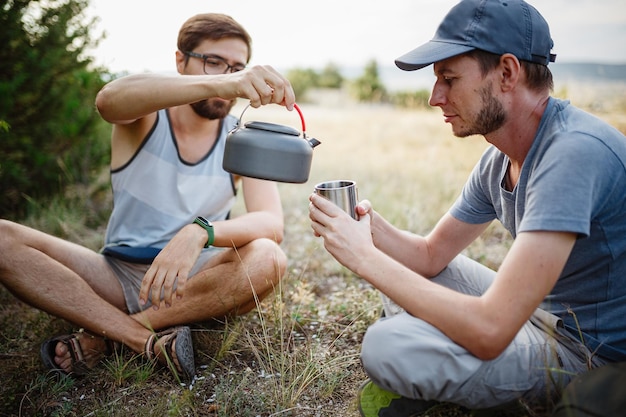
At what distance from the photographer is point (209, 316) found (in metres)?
2.63

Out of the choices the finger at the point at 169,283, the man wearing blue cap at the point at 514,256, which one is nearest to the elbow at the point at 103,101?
the finger at the point at 169,283

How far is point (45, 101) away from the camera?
4.41m

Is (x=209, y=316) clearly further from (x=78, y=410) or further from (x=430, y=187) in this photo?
(x=430, y=187)

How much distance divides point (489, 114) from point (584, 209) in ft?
1.85

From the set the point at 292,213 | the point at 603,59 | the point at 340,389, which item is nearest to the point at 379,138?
the point at 603,59

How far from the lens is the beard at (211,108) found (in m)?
2.76

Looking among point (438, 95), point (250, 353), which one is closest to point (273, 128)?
point (438, 95)

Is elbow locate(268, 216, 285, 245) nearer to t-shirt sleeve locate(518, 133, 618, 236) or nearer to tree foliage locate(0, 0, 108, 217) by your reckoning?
t-shirt sleeve locate(518, 133, 618, 236)

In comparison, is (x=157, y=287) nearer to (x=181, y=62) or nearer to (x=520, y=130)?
(x=181, y=62)

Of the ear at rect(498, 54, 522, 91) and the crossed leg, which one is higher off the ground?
the ear at rect(498, 54, 522, 91)

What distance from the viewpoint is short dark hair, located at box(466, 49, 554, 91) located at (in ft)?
6.11

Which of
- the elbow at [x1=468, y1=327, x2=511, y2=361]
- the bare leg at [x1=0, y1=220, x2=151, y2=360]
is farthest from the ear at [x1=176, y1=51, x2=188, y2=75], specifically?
the elbow at [x1=468, y1=327, x2=511, y2=361]

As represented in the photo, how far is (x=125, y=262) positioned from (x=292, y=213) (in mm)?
2519

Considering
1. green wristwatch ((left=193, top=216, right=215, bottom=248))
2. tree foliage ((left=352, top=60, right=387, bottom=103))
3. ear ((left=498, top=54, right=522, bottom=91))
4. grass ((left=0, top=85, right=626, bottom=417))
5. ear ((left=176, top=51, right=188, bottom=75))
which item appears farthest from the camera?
tree foliage ((left=352, top=60, right=387, bottom=103))
